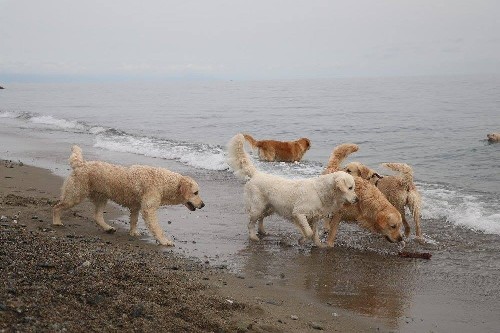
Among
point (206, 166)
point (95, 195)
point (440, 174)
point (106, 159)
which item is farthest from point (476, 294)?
point (106, 159)

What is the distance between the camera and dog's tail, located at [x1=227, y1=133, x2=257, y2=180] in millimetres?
8641

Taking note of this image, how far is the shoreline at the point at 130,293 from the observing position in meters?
3.95

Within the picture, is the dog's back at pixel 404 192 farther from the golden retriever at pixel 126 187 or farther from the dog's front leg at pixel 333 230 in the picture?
the golden retriever at pixel 126 187

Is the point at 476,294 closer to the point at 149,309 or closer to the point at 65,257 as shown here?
the point at 149,309

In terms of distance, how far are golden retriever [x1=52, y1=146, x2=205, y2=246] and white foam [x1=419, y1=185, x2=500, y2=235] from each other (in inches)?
194

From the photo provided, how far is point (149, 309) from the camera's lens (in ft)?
14.0

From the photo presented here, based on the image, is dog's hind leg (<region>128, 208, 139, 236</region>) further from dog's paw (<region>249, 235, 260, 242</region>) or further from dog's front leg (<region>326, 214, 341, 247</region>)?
dog's front leg (<region>326, 214, 341, 247</region>)

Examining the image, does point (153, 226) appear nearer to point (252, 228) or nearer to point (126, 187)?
point (126, 187)

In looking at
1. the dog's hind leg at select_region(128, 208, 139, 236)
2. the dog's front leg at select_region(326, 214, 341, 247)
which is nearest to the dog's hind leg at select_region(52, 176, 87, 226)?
the dog's hind leg at select_region(128, 208, 139, 236)

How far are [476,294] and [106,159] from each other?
43.2 feet

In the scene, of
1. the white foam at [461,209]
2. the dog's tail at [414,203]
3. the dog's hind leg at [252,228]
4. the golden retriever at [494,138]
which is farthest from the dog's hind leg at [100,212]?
the golden retriever at [494,138]

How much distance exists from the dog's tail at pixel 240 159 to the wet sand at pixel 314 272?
1.01 m

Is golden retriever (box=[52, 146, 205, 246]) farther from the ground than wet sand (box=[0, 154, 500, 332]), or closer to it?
farther from the ground

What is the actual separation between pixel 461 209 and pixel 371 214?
3133mm
